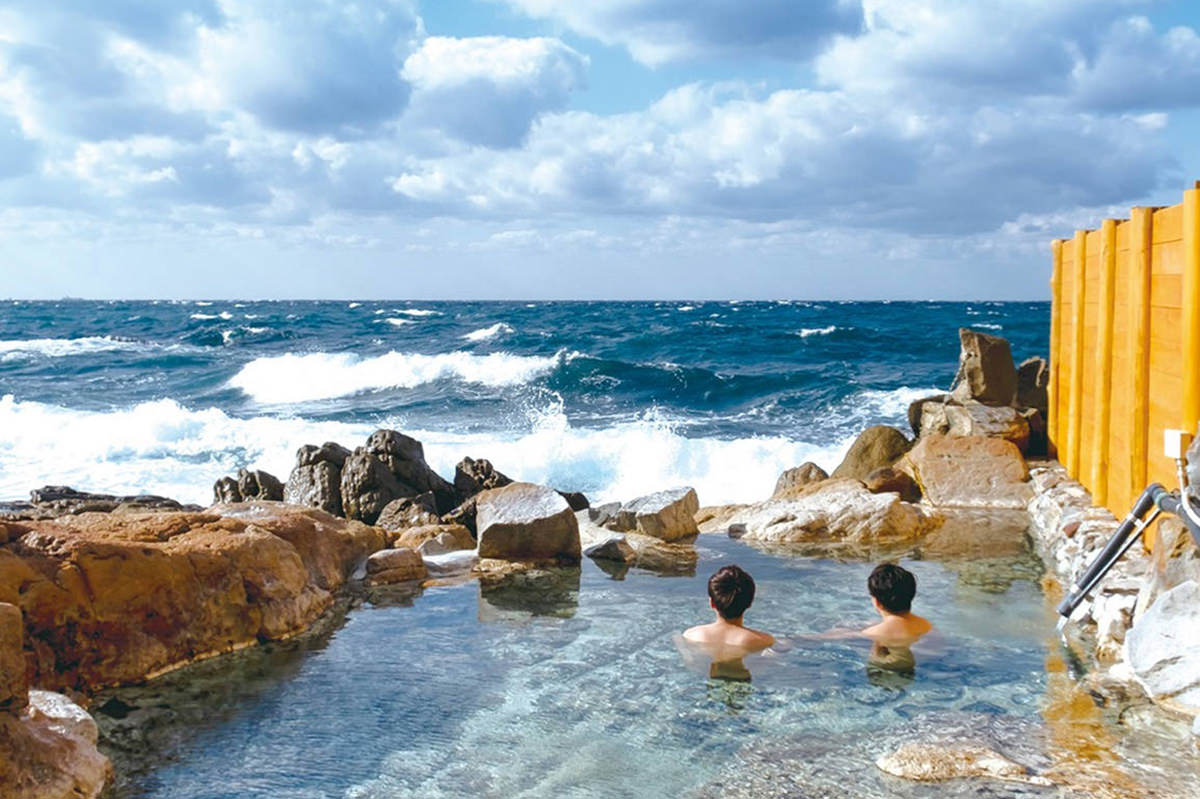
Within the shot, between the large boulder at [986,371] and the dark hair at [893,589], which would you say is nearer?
the dark hair at [893,589]

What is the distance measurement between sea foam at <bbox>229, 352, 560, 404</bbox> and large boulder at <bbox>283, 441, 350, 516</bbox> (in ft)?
56.4

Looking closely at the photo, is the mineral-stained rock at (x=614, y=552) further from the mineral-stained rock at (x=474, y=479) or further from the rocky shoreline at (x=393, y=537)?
the mineral-stained rock at (x=474, y=479)

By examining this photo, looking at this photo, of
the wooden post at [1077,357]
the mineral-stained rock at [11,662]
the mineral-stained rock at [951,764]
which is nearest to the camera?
the mineral-stained rock at [11,662]

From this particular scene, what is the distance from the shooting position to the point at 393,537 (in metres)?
10.1

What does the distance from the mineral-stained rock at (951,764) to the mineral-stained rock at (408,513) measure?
694 cm

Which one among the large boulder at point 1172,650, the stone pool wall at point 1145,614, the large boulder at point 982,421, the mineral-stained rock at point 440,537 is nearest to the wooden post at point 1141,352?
the stone pool wall at point 1145,614

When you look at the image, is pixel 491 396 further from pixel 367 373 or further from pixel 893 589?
pixel 893 589

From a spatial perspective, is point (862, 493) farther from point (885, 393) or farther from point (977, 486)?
point (885, 393)

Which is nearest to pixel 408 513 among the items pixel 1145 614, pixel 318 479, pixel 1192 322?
pixel 318 479

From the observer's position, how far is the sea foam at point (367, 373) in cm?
3103

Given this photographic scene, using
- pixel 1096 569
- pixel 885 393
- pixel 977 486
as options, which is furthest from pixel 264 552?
pixel 885 393

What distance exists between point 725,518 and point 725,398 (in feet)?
54.2

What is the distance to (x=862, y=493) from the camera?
35.1 ft

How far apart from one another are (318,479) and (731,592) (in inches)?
281
